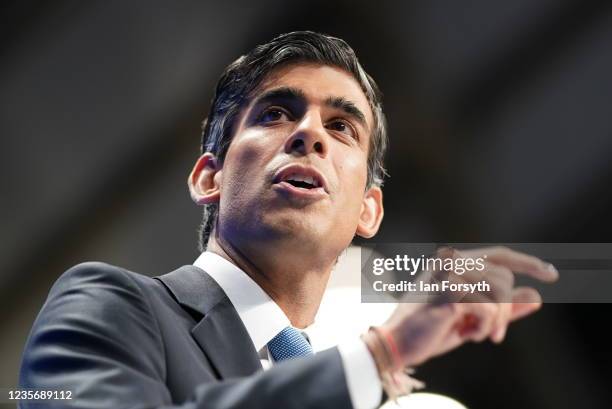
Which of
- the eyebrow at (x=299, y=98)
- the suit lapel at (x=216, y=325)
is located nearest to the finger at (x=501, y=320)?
the suit lapel at (x=216, y=325)

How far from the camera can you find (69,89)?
1590mm

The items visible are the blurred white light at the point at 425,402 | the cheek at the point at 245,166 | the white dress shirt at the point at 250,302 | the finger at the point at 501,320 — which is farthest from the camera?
the blurred white light at the point at 425,402

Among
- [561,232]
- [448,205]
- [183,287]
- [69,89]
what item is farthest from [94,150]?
[561,232]

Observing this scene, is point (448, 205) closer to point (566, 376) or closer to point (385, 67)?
point (385, 67)

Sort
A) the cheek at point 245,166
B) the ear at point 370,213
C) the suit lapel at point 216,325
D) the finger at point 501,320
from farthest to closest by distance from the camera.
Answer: the ear at point 370,213, the cheek at point 245,166, the suit lapel at point 216,325, the finger at point 501,320

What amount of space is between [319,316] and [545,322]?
1.76 feet

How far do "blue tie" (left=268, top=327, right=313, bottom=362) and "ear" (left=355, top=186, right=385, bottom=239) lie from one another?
0.38 m

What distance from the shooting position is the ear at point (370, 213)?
1553 mm

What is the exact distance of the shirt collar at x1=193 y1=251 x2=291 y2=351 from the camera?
119 cm

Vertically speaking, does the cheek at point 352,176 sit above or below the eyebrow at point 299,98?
below

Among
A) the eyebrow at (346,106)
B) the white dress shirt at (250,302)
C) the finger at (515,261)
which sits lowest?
the white dress shirt at (250,302)

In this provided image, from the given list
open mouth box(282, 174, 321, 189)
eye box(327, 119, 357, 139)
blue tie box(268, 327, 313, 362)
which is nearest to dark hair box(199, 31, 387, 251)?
eye box(327, 119, 357, 139)

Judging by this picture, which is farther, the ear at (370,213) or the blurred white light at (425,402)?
the ear at (370,213)

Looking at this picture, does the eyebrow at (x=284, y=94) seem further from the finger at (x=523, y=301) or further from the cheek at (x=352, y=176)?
the finger at (x=523, y=301)
